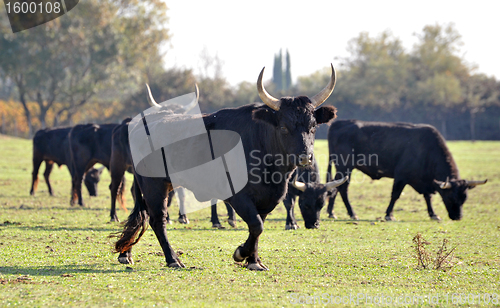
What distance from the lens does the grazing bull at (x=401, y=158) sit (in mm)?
12586

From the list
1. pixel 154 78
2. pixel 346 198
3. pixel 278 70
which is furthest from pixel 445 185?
pixel 278 70

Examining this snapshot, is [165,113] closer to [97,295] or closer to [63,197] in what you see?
[97,295]

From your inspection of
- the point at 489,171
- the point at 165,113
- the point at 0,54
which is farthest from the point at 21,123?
the point at 165,113

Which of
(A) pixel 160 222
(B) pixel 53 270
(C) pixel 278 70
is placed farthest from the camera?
(C) pixel 278 70

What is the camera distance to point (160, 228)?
6.58 m

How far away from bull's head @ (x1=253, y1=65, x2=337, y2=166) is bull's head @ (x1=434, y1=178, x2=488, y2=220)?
7.44m

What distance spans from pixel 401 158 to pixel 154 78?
1726 inches

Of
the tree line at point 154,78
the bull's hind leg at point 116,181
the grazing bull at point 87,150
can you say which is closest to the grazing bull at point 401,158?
the bull's hind leg at point 116,181

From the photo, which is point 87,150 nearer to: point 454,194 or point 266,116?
point 266,116

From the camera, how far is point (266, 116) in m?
6.14

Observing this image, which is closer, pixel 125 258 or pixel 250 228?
pixel 250 228

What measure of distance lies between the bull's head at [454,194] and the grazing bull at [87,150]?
29.9 feet

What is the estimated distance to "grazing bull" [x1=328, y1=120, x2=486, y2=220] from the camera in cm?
1259

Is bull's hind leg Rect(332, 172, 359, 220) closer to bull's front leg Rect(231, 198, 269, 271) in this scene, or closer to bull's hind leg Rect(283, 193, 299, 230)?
bull's hind leg Rect(283, 193, 299, 230)
